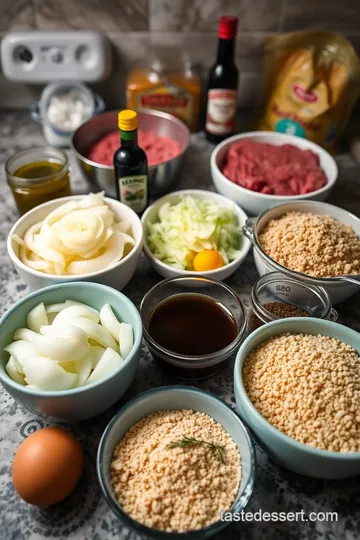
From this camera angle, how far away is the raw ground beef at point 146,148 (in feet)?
4.37

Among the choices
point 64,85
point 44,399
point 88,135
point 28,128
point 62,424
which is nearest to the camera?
point 44,399

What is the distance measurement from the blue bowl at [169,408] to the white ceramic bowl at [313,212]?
13.5 inches

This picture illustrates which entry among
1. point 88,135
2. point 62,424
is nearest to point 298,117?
point 88,135

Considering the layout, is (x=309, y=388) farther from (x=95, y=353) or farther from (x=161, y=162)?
(x=161, y=162)

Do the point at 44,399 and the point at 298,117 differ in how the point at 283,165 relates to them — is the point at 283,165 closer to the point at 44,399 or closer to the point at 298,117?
the point at 298,117

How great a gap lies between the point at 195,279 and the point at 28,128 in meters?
0.97

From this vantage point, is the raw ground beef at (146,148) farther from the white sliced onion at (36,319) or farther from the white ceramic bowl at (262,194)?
the white sliced onion at (36,319)

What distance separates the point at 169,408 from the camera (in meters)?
0.83

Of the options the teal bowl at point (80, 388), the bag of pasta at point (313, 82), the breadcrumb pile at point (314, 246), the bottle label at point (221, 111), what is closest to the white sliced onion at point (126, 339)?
the teal bowl at point (80, 388)

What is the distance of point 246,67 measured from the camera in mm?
1586

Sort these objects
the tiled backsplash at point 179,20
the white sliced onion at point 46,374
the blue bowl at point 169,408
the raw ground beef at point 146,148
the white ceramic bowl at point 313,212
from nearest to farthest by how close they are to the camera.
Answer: the blue bowl at point 169,408
the white sliced onion at point 46,374
the white ceramic bowl at point 313,212
the raw ground beef at point 146,148
the tiled backsplash at point 179,20

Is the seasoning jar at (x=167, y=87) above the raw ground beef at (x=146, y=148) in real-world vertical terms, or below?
above

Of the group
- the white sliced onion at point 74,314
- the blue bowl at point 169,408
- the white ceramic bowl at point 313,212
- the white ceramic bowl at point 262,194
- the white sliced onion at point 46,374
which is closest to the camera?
the blue bowl at point 169,408

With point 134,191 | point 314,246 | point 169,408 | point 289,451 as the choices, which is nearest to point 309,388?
point 289,451
